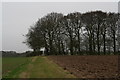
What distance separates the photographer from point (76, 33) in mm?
75000

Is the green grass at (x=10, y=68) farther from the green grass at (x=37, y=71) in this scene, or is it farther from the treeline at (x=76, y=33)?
the treeline at (x=76, y=33)

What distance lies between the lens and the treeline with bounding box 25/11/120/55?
68.9m

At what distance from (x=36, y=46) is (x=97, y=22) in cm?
2109

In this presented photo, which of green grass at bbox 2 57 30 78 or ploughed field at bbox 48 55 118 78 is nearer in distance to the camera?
ploughed field at bbox 48 55 118 78

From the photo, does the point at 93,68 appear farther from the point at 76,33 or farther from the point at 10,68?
the point at 76,33

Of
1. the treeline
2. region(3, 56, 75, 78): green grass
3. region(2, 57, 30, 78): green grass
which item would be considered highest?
the treeline

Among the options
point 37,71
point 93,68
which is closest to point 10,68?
point 37,71

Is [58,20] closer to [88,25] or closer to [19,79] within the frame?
[88,25]

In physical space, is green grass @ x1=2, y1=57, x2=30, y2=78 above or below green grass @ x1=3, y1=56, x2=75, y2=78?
below

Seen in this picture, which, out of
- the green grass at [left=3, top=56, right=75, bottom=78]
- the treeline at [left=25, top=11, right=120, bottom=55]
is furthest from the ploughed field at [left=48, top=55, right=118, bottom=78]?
the treeline at [left=25, top=11, right=120, bottom=55]

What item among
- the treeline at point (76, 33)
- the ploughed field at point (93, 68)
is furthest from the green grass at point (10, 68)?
the treeline at point (76, 33)

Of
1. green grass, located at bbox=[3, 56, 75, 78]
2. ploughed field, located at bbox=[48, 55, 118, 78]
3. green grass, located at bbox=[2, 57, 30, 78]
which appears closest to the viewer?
ploughed field, located at bbox=[48, 55, 118, 78]

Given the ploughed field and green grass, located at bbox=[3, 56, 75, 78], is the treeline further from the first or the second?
green grass, located at bbox=[3, 56, 75, 78]

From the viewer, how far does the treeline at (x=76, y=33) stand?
226ft
